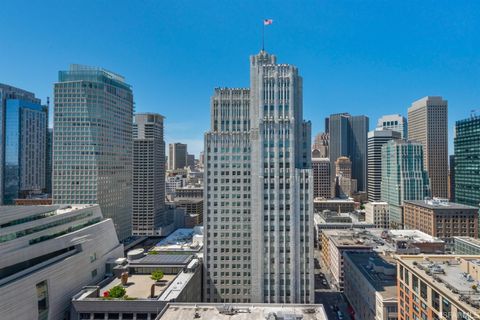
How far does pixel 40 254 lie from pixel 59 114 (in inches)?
4833

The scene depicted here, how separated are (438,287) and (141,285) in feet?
279

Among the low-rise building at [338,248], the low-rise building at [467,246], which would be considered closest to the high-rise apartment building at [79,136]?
the low-rise building at [338,248]

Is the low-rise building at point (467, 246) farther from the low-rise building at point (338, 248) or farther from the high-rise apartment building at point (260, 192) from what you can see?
the high-rise apartment building at point (260, 192)

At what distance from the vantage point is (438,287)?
58688 mm

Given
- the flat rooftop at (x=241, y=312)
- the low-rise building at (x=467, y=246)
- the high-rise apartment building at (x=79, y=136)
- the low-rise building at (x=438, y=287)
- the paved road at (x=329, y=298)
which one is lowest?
the paved road at (x=329, y=298)

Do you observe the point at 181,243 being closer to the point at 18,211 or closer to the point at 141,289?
the point at 141,289

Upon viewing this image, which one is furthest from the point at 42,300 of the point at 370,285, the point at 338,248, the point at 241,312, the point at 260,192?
the point at 338,248

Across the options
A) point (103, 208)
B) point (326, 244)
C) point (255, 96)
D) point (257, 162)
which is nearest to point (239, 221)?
point (257, 162)

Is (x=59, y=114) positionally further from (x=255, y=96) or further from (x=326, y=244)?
(x=326, y=244)

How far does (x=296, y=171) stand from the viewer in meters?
105

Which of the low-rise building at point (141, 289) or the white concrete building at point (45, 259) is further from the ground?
the white concrete building at point (45, 259)

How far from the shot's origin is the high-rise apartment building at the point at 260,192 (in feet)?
341

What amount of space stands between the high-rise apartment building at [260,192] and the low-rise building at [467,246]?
366 feet

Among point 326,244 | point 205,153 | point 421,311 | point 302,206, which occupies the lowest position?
point 326,244
